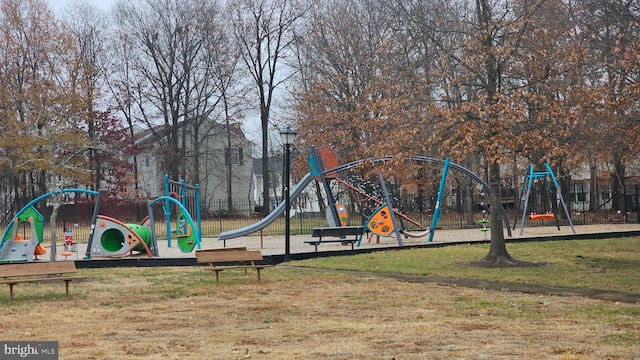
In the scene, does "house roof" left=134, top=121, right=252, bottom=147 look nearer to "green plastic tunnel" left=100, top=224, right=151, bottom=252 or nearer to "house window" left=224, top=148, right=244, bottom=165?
"house window" left=224, top=148, right=244, bottom=165

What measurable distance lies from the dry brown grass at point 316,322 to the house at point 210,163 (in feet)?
131

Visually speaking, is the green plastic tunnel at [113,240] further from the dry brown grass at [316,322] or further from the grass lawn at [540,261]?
the dry brown grass at [316,322]

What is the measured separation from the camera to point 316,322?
417 inches

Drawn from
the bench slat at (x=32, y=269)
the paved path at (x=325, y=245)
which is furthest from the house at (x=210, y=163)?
the bench slat at (x=32, y=269)

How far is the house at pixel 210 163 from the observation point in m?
56.5

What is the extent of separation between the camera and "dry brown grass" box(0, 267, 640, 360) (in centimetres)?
845

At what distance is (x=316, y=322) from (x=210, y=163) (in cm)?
A: 5036

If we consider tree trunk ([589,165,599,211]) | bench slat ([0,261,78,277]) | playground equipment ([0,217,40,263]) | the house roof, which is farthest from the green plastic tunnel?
tree trunk ([589,165,599,211])

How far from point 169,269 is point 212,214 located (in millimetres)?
35460

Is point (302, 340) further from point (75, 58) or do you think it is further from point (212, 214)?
point (212, 214)

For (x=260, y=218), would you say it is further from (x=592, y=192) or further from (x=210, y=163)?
(x=592, y=192)

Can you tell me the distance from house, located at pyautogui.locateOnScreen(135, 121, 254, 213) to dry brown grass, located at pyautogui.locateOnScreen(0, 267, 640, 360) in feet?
131

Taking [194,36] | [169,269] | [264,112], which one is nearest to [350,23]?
[264,112]

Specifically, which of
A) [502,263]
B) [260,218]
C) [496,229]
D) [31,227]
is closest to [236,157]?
[260,218]
